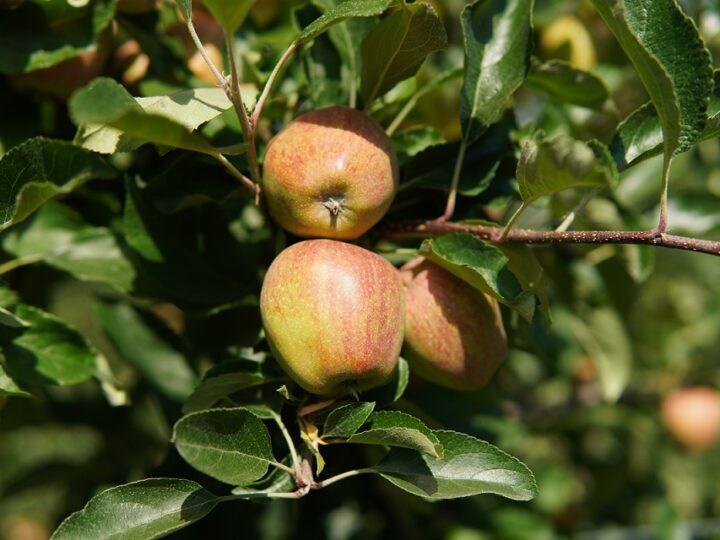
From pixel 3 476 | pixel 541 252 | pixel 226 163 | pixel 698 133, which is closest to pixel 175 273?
pixel 226 163

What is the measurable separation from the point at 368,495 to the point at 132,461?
491mm

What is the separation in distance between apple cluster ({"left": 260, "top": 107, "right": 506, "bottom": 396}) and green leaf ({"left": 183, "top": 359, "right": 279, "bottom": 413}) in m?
0.06

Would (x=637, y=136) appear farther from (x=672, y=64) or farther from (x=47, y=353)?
(x=47, y=353)

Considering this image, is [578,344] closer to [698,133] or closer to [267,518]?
[267,518]

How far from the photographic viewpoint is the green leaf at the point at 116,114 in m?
0.60

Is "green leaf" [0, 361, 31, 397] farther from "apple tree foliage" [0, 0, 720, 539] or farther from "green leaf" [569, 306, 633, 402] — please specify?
"green leaf" [569, 306, 633, 402]

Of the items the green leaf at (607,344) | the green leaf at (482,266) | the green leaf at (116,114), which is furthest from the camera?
the green leaf at (607,344)

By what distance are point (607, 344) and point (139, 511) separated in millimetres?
1057

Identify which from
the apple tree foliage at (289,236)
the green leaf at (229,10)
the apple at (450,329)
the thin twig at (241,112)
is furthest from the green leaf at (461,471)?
the green leaf at (229,10)

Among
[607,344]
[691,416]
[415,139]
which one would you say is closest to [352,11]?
[415,139]

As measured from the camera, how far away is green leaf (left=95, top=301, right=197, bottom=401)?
1.33 metres

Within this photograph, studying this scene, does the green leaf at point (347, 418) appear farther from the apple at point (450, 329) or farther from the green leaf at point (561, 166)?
the green leaf at point (561, 166)

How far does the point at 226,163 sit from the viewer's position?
0.83m

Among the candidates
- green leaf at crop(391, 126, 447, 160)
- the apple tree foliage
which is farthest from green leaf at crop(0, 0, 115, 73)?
green leaf at crop(391, 126, 447, 160)
